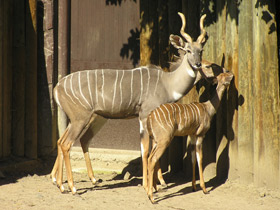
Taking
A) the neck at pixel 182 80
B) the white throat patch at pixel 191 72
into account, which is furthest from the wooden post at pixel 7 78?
the white throat patch at pixel 191 72

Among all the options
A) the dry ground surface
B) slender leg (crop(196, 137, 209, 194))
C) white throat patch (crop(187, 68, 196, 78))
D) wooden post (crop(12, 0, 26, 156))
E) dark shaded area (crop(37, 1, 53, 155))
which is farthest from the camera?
dark shaded area (crop(37, 1, 53, 155))

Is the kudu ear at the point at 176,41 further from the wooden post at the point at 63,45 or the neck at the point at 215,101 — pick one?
the wooden post at the point at 63,45

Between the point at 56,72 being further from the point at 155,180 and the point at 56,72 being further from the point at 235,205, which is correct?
the point at 235,205

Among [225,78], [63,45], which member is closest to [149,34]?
[225,78]

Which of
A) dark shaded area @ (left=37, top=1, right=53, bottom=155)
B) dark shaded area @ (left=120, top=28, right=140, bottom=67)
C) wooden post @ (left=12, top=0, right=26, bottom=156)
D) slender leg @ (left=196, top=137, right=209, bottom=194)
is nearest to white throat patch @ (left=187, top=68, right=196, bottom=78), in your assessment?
slender leg @ (left=196, top=137, right=209, bottom=194)

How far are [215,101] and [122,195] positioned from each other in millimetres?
1549

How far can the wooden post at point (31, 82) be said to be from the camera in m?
7.29

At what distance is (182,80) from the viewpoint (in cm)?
602

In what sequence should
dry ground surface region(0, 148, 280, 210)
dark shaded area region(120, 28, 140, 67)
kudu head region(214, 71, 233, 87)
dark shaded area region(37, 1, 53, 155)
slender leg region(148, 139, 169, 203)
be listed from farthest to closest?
dark shaded area region(37, 1, 53, 155) → dark shaded area region(120, 28, 140, 67) → kudu head region(214, 71, 233, 87) → slender leg region(148, 139, 169, 203) → dry ground surface region(0, 148, 280, 210)

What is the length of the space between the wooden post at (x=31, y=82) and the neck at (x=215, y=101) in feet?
8.76

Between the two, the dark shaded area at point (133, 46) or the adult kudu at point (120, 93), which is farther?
the dark shaded area at point (133, 46)

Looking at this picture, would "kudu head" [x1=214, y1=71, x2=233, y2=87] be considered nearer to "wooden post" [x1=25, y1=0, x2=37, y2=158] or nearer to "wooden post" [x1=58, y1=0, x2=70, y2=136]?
"wooden post" [x1=58, y1=0, x2=70, y2=136]

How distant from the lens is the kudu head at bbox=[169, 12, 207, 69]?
5832mm

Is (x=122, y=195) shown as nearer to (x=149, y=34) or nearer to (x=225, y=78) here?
Result: (x=225, y=78)
